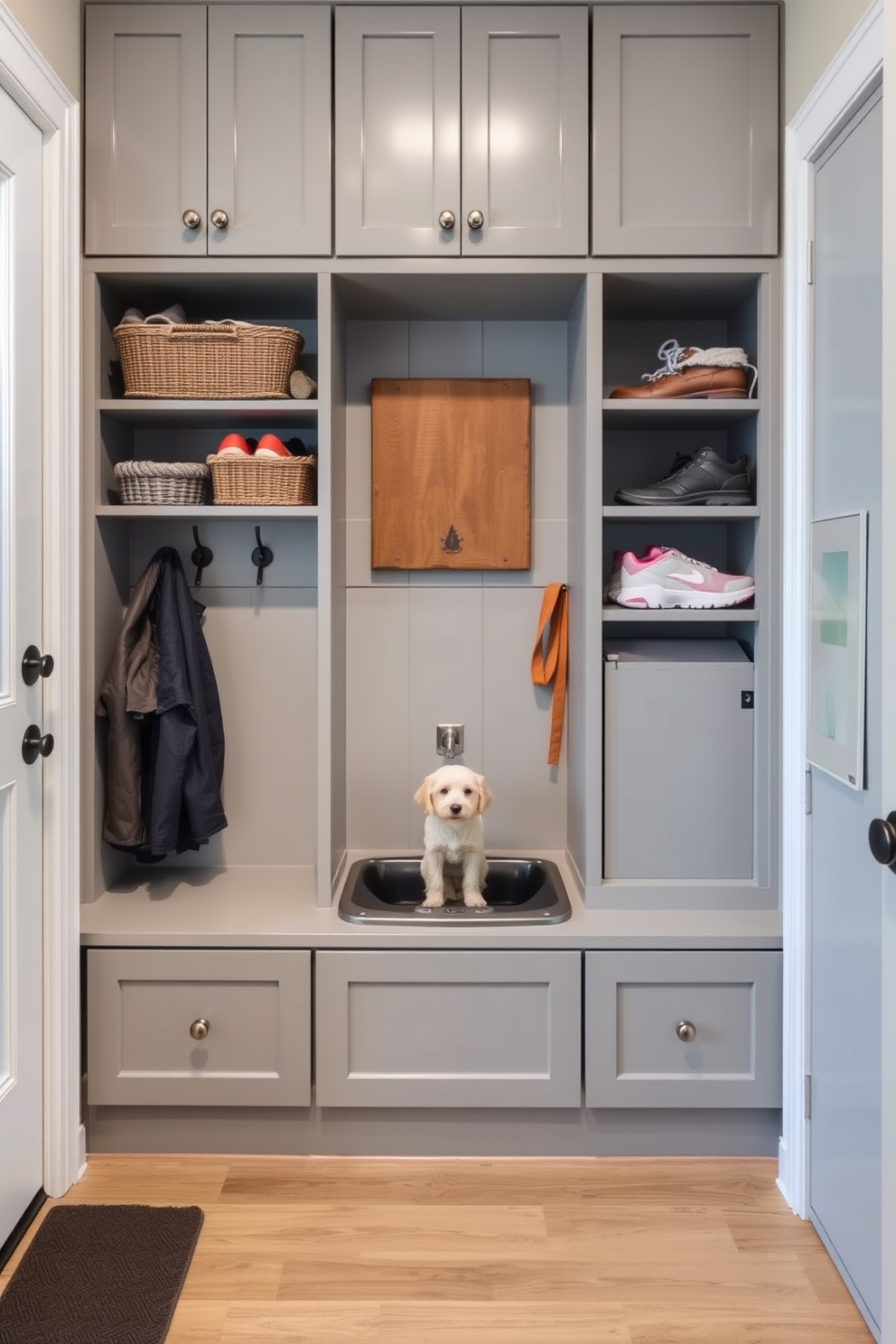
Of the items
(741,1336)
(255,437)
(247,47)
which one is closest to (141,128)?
(247,47)

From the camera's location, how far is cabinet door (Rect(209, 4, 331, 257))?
7.50ft

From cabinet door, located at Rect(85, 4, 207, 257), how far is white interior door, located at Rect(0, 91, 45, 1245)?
0.24 m

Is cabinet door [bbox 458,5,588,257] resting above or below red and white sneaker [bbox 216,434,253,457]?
above

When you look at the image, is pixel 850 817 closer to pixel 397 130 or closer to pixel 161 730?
pixel 161 730

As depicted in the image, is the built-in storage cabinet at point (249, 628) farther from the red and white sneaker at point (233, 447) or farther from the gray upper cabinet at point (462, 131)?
the gray upper cabinet at point (462, 131)

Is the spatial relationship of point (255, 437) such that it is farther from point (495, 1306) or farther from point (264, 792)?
point (495, 1306)

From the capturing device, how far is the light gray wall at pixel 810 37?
1.90m

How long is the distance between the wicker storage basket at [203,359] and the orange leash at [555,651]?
93 cm

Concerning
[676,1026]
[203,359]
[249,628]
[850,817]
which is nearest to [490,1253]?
[676,1026]

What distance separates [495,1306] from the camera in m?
1.83

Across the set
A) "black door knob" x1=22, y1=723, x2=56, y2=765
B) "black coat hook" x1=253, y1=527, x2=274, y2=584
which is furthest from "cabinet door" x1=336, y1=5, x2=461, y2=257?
"black door knob" x1=22, y1=723, x2=56, y2=765

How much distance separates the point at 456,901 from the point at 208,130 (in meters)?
1.96

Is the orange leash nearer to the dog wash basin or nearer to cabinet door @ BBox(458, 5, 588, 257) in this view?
the dog wash basin

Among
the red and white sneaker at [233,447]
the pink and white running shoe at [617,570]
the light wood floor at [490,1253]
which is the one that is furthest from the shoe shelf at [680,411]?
the light wood floor at [490,1253]
